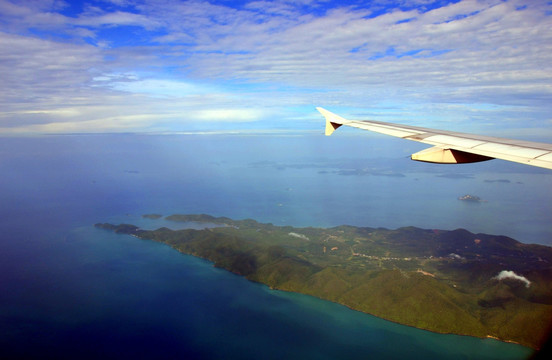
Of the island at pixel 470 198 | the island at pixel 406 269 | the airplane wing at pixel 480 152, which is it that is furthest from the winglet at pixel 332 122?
the island at pixel 470 198

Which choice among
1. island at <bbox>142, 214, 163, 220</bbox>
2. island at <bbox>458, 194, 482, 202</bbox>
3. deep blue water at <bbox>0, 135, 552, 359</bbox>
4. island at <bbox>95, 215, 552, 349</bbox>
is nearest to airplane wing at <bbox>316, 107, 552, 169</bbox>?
deep blue water at <bbox>0, 135, 552, 359</bbox>

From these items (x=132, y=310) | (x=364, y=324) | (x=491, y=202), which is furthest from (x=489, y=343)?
(x=491, y=202)

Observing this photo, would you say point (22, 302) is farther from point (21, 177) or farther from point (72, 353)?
point (21, 177)

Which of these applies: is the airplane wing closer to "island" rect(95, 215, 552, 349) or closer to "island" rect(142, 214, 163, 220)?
"island" rect(95, 215, 552, 349)

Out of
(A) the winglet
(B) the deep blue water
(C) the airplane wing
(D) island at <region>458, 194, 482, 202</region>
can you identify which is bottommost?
(B) the deep blue water

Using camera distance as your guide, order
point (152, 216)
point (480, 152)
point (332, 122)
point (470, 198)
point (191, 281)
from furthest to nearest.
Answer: point (470, 198) < point (152, 216) < point (191, 281) < point (332, 122) < point (480, 152)

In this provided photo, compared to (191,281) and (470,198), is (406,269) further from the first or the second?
(470,198)

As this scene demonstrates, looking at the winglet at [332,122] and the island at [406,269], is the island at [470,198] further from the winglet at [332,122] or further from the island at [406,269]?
the winglet at [332,122]

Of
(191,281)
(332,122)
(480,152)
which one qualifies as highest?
(332,122)

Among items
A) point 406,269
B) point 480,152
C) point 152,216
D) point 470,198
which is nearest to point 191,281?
point 406,269
